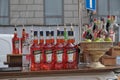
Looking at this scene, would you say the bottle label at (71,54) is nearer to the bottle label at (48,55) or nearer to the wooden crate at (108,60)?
the bottle label at (48,55)

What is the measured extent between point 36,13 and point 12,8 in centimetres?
84

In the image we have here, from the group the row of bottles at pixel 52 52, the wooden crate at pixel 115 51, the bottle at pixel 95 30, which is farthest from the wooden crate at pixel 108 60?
the row of bottles at pixel 52 52

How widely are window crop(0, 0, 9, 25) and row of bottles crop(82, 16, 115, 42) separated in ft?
25.7

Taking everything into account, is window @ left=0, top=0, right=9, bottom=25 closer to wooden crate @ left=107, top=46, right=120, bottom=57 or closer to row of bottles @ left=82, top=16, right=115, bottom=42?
wooden crate @ left=107, top=46, right=120, bottom=57

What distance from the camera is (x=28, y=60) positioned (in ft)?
10.2

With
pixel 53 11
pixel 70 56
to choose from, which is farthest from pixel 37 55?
pixel 53 11

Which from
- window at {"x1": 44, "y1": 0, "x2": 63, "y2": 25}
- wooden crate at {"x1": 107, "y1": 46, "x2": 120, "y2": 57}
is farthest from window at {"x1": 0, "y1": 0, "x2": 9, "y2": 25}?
wooden crate at {"x1": 107, "y1": 46, "x2": 120, "y2": 57}

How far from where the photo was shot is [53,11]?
36.2 feet

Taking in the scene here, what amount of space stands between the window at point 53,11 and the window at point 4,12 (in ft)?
4.33

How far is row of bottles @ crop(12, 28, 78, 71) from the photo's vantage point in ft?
9.36

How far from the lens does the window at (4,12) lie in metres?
10.8

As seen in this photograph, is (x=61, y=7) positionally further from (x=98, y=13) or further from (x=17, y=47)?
(x=17, y=47)

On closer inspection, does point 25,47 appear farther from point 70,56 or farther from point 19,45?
point 70,56

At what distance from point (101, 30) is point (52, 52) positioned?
0.55 meters
